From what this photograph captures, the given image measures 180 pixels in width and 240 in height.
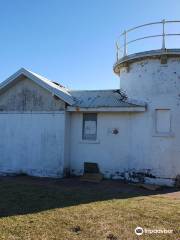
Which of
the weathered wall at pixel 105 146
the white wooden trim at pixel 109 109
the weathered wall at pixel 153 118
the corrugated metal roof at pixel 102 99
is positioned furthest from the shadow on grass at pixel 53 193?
the corrugated metal roof at pixel 102 99

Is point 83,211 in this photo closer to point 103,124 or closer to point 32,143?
point 103,124

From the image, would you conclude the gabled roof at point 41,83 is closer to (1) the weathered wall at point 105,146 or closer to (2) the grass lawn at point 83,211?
(1) the weathered wall at point 105,146

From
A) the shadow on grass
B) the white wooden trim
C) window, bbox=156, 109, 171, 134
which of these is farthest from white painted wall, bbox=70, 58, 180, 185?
the shadow on grass

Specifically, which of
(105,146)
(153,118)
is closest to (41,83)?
(105,146)

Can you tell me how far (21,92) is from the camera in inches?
595

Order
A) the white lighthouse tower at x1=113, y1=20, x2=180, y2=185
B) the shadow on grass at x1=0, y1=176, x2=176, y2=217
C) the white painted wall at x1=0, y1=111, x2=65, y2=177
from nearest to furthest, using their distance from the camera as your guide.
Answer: the shadow on grass at x1=0, y1=176, x2=176, y2=217 < the white lighthouse tower at x1=113, y1=20, x2=180, y2=185 < the white painted wall at x1=0, y1=111, x2=65, y2=177

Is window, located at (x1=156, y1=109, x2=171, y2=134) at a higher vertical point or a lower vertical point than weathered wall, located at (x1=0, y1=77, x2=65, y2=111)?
lower

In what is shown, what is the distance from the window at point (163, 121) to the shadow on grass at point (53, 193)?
249cm

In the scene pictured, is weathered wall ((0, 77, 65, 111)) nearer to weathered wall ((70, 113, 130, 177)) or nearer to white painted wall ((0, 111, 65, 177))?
white painted wall ((0, 111, 65, 177))

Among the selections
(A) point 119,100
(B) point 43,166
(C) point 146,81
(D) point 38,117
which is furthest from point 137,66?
(B) point 43,166

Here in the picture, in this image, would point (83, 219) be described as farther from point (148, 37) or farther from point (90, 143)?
point (148, 37)

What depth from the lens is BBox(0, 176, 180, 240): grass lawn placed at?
6355 millimetres

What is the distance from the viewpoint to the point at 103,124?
14055 millimetres

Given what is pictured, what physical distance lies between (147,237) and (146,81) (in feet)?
26.9
